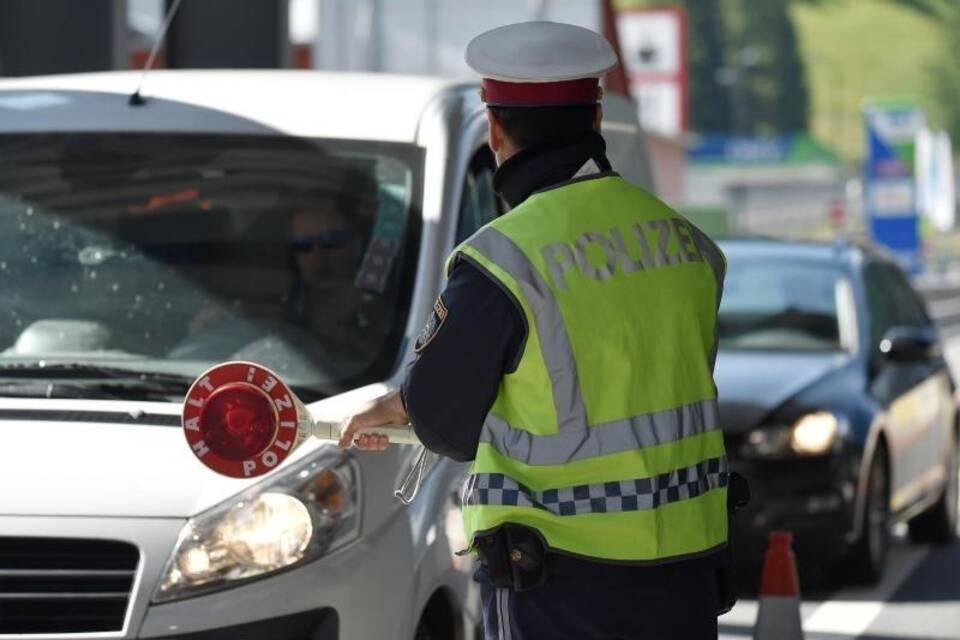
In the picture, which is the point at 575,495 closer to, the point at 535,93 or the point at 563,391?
the point at 563,391

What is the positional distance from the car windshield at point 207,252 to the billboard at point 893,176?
47105 millimetres

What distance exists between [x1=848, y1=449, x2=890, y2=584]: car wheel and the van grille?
594cm

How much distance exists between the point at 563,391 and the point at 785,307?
26.1 feet

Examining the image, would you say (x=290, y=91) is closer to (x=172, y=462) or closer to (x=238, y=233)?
(x=238, y=233)

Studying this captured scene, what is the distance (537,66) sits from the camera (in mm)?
3699

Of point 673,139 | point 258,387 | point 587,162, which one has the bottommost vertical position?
point 673,139

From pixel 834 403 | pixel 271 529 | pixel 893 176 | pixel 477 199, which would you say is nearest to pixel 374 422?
pixel 271 529

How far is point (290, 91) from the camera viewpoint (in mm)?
6332

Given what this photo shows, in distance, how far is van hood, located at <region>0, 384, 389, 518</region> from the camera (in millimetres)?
4766

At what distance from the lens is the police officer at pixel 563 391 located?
3.63m

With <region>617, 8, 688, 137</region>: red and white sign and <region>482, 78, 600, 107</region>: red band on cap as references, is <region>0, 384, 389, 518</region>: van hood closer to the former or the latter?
<region>482, 78, 600, 107</region>: red band on cap

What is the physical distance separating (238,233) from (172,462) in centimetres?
136

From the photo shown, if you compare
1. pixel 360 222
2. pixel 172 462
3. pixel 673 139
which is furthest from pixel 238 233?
pixel 673 139

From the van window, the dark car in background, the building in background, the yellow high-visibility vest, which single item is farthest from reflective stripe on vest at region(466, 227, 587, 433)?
the building in background
